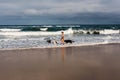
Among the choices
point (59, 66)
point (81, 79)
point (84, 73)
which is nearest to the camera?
point (81, 79)

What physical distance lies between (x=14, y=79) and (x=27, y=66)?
2.22 metres

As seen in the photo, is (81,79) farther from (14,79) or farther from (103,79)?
(14,79)

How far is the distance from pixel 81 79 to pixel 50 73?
4.62ft

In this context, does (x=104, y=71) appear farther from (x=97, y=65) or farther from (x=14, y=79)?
(x=14, y=79)

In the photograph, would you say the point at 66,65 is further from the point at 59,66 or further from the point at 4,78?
the point at 4,78

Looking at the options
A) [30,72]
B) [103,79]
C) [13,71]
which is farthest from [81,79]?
[13,71]

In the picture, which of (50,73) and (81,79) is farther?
(50,73)

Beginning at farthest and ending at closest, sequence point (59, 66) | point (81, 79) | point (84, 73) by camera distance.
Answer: point (59, 66)
point (84, 73)
point (81, 79)

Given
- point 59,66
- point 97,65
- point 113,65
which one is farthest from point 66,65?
point 113,65

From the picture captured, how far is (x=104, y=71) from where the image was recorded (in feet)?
29.4

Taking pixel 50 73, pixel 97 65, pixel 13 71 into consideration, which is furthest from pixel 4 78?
pixel 97 65

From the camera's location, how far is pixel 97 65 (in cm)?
1018

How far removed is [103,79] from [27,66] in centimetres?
357

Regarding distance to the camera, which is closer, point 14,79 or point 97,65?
point 14,79
